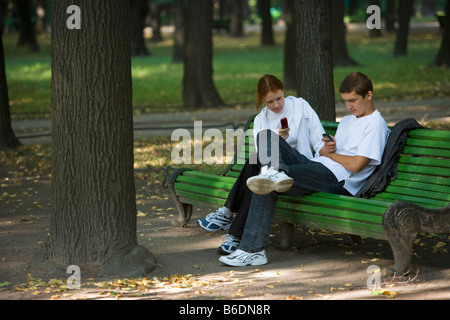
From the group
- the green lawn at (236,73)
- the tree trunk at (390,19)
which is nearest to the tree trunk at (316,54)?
the green lawn at (236,73)

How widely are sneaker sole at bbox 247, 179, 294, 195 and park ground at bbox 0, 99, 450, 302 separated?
0.59 meters

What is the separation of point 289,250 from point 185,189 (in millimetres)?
1200

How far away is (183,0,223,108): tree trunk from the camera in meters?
15.6

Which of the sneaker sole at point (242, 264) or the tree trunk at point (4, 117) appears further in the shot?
the tree trunk at point (4, 117)

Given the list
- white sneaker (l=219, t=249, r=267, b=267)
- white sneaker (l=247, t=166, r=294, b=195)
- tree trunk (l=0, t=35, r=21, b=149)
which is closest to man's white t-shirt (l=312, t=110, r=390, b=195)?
white sneaker (l=247, t=166, r=294, b=195)

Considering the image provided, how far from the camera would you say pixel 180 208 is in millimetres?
6895

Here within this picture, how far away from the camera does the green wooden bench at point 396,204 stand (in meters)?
5.02

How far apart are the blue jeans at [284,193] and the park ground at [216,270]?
246 mm

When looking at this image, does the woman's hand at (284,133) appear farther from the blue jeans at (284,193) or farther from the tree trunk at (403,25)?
the tree trunk at (403,25)

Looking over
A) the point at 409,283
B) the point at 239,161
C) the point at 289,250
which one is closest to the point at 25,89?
the point at 239,161

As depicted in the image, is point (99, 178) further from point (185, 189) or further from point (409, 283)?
point (409, 283)

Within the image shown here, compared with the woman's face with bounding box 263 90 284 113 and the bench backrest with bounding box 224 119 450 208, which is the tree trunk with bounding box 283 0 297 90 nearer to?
the woman's face with bounding box 263 90 284 113

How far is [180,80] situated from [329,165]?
17069 millimetres

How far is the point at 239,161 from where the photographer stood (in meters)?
7.21
